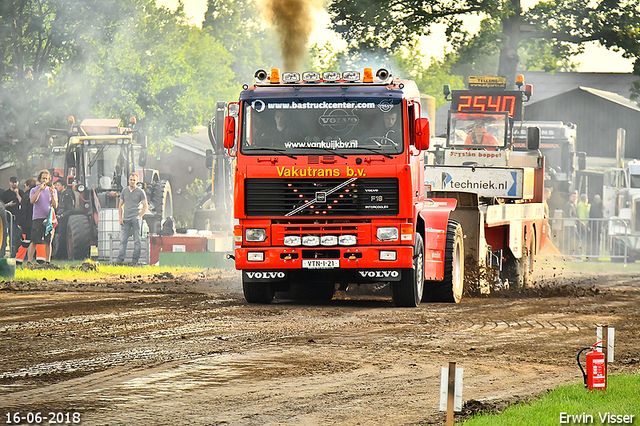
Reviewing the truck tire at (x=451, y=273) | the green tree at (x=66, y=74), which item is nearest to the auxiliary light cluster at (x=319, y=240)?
the truck tire at (x=451, y=273)

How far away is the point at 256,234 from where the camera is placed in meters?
13.8

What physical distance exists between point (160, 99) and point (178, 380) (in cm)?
3946

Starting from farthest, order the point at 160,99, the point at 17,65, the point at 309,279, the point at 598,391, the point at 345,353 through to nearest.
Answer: the point at 160,99, the point at 17,65, the point at 309,279, the point at 345,353, the point at 598,391

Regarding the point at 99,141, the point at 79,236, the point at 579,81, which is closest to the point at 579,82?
the point at 579,81

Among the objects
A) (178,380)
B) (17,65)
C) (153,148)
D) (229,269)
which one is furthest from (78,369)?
(153,148)

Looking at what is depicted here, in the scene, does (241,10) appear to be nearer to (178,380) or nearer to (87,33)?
(87,33)

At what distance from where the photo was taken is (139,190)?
73.5 feet

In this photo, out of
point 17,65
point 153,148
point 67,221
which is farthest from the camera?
point 153,148

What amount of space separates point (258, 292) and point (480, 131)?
12.2 metres

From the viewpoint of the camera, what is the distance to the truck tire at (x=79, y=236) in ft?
83.6

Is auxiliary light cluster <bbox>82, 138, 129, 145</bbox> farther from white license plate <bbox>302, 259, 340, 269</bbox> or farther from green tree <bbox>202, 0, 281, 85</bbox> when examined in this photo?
green tree <bbox>202, 0, 281, 85</bbox>

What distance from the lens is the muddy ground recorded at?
24.0ft

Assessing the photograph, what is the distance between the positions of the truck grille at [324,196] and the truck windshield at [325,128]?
0.41 m

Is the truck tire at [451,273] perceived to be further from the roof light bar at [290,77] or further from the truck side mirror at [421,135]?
the roof light bar at [290,77]
